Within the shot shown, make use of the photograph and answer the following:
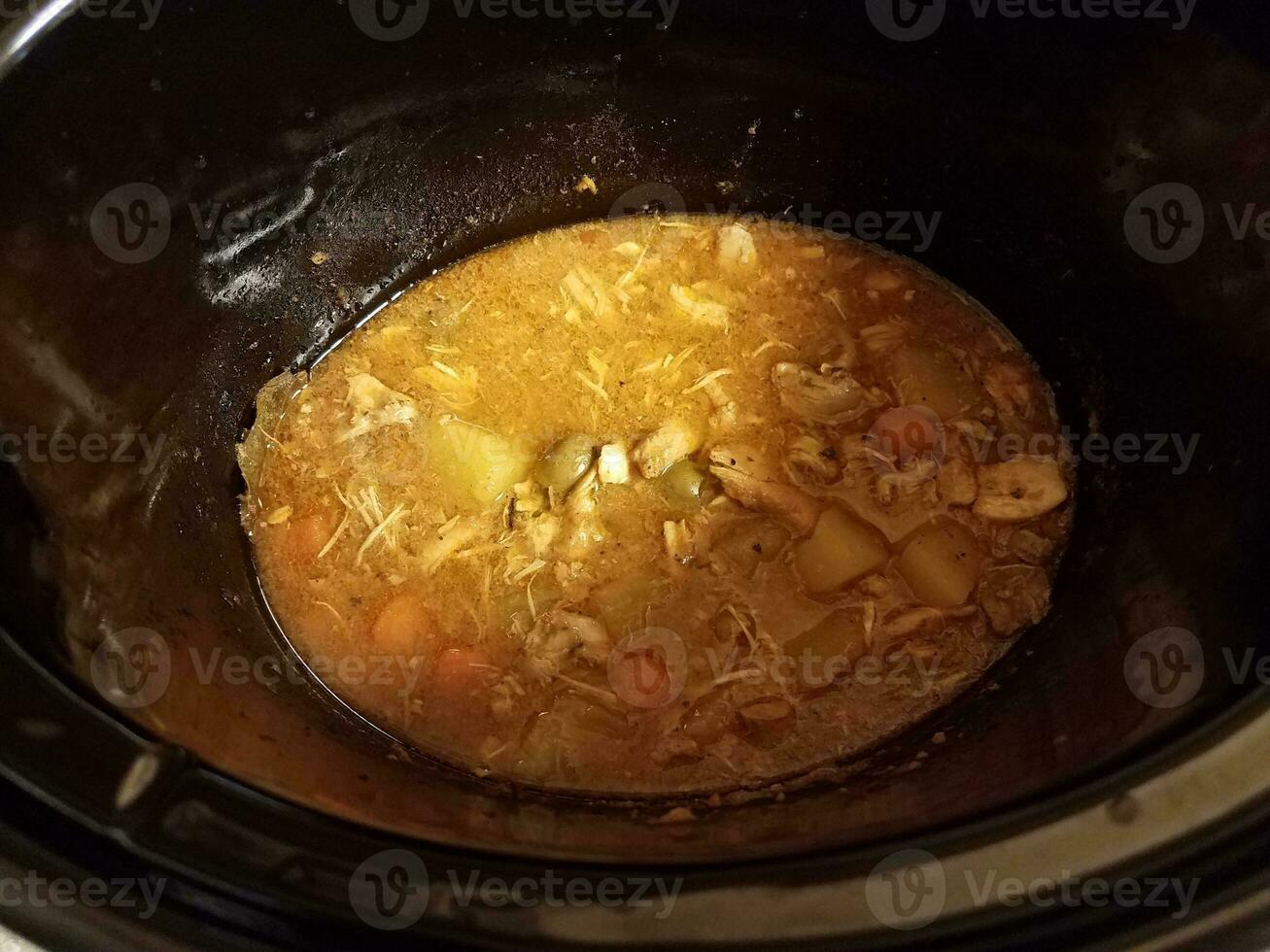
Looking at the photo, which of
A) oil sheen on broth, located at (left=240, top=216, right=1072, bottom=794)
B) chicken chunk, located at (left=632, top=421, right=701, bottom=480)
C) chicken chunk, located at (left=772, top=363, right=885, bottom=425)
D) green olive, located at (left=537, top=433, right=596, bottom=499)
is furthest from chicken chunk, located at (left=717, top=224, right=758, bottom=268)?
green olive, located at (left=537, top=433, right=596, bottom=499)

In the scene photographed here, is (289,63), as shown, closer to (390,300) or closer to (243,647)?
(390,300)

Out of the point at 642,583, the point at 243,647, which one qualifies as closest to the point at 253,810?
the point at 243,647

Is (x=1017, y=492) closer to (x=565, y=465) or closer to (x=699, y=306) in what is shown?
(x=699, y=306)

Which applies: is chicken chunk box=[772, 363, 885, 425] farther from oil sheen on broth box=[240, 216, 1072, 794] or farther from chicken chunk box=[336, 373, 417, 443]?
chicken chunk box=[336, 373, 417, 443]

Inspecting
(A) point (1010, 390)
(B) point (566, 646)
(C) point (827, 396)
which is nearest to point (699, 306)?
(C) point (827, 396)

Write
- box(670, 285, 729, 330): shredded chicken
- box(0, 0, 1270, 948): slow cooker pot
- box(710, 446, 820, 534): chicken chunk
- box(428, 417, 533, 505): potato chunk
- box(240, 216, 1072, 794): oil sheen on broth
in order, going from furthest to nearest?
1. box(670, 285, 729, 330): shredded chicken
2. box(428, 417, 533, 505): potato chunk
3. box(710, 446, 820, 534): chicken chunk
4. box(240, 216, 1072, 794): oil sheen on broth
5. box(0, 0, 1270, 948): slow cooker pot

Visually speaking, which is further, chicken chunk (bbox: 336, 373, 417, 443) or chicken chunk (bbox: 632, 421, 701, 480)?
chicken chunk (bbox: 336, 373, 417, 443)
